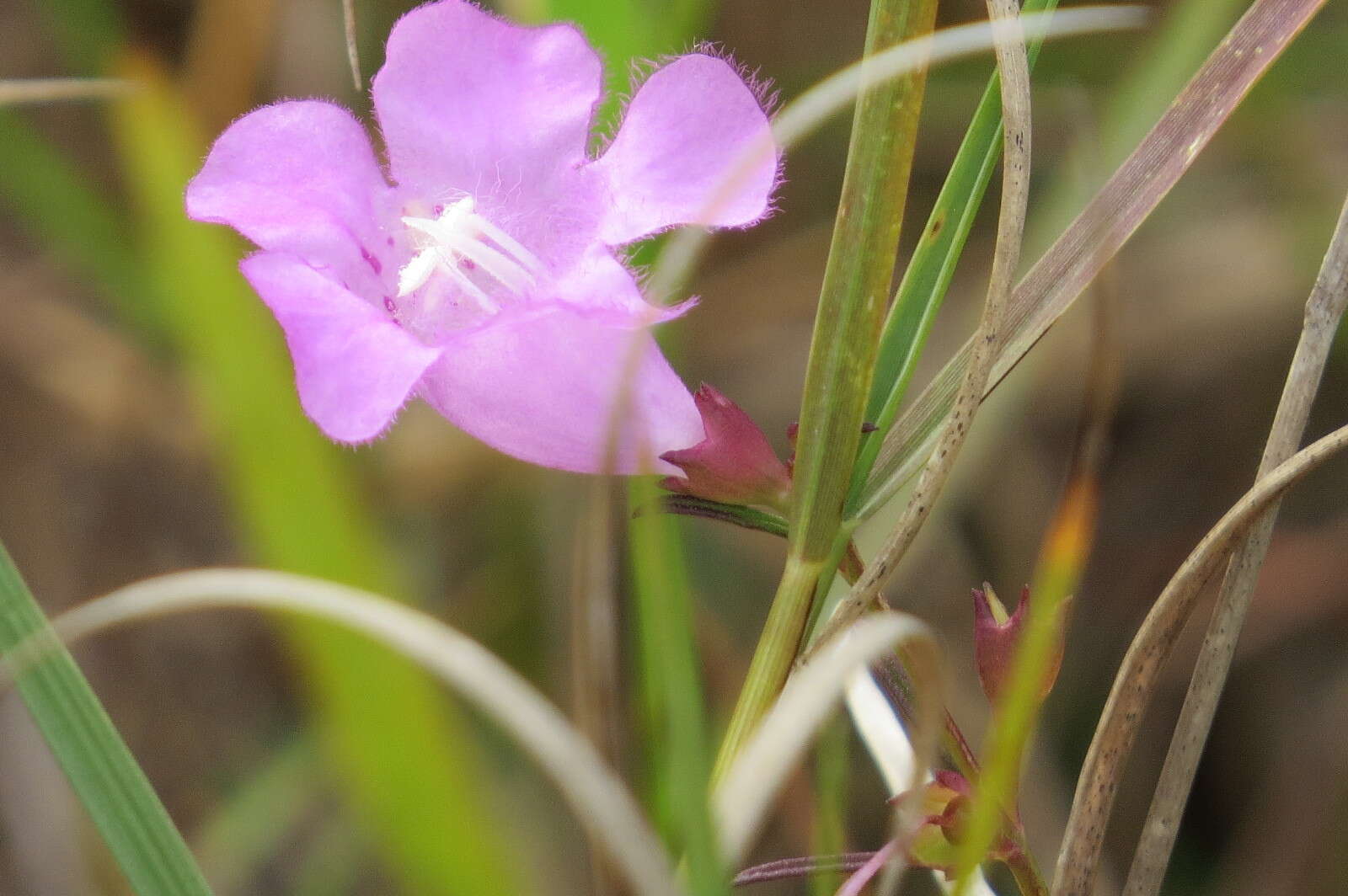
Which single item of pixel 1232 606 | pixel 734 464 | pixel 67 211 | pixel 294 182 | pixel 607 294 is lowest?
pixel 1232 606

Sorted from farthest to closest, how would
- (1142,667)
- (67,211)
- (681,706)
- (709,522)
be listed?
1. (709,522)
2. (67,211)
3. (1142,667)
4. (681,706)

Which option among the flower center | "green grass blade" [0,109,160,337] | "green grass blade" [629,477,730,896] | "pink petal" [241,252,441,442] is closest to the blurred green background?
"green grass blade" [0,109,160,337]

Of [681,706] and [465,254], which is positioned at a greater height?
[465,254]

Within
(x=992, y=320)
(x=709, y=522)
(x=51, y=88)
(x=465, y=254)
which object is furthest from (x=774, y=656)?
(x=709, y=522)

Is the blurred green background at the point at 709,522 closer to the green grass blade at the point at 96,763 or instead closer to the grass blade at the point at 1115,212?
the grass blade at the point at 1115,212

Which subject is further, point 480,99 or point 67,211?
point 67,211

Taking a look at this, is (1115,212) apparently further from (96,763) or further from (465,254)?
(96,763)
